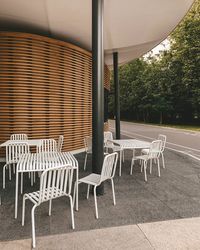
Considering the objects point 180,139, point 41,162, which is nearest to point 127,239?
point 41,162

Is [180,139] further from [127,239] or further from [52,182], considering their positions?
[52,182]

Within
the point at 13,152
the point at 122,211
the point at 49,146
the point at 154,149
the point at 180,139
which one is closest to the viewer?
the point at 122,211

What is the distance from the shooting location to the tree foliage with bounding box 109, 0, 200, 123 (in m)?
21.8

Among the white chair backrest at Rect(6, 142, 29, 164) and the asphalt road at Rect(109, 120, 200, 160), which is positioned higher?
the white chair backrest at Rect(6, 142, 29, 164)

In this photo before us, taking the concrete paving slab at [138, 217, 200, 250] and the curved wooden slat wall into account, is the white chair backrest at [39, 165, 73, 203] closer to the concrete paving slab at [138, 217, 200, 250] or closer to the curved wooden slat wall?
the concrete paving slab at [138, 217, 200, 250]

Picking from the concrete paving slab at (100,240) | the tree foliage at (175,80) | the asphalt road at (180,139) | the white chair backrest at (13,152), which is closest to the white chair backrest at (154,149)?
the concrete paving slab at (100,240)

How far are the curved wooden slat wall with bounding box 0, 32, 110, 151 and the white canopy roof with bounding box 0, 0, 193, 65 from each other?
1.55 ft

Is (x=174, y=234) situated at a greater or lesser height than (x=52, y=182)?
lesser

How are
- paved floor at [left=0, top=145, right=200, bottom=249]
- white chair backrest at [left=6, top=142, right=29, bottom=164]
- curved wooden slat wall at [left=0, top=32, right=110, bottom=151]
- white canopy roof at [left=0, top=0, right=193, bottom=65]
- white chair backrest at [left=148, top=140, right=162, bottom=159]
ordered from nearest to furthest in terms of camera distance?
paved floor at [left=0, top=145, right=200, bottom=249] → white chair backrest at [left=6, top=142, right=29, bottom=164] → white chair backrest at [left=148, top=140, right=162, bottom=159] → white canopy roof at [left=0, top=0, right=193, bottom=65] → curved wooden slat wall at [left=0, top=32, right=110, bottom=151]

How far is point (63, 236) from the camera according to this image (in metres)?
2.90

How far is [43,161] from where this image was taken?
3.69 meters

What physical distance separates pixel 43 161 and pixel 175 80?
892 inches

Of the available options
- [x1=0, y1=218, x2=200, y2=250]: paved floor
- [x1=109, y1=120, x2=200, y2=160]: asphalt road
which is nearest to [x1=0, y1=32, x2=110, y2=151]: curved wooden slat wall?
[x1=109, y1=120, x2=200, y2=160]: asphalt road

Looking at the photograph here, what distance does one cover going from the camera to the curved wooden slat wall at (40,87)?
6859 mm
